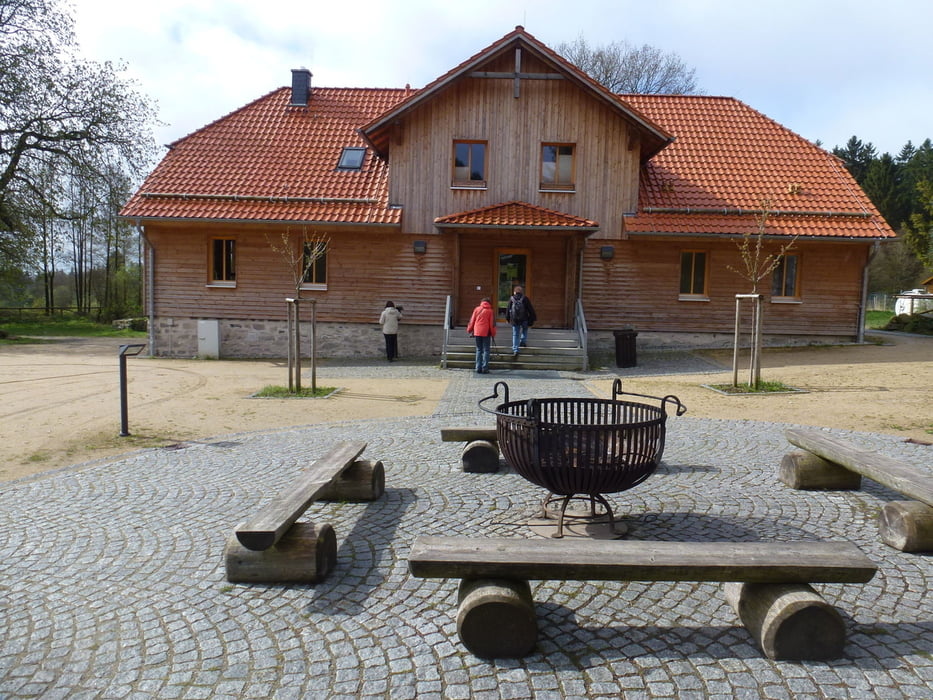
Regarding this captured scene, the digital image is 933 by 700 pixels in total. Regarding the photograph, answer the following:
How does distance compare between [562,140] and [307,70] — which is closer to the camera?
[562,140]

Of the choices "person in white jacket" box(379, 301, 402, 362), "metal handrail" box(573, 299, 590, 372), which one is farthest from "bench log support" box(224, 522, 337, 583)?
"person in white jacket" box(379, 301, 402, 362)

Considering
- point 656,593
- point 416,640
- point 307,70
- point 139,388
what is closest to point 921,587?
point 656,593

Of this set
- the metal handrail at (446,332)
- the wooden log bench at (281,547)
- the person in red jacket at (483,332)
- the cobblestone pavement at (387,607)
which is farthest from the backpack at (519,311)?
the wooden log bench at (281,547)

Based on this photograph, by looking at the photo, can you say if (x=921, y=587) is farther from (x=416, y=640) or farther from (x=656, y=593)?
(x=416, y=640)

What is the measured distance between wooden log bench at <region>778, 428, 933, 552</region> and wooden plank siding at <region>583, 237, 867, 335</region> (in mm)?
12646

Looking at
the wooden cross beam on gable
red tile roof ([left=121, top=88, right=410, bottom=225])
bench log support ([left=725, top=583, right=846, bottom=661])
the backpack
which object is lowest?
bench log support ([left=725, top=583, right=846, bottom=661])

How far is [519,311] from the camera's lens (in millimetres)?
16000

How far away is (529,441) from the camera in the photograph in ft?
14.6

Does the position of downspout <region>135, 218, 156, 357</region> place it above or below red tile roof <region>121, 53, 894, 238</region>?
below

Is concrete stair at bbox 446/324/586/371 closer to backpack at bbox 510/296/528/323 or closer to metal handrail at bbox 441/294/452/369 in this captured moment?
metal handrail at bbox 441/294/452/369

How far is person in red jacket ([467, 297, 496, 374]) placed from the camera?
1497cm

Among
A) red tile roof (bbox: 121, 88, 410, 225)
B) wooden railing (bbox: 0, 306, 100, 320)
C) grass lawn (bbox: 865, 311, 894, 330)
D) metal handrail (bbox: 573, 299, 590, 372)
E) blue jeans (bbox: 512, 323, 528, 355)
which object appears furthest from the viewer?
wooden railing (bbox: 0, 306, 100, 320)

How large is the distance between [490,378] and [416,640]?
36.3ft

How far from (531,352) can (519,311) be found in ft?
3.93
